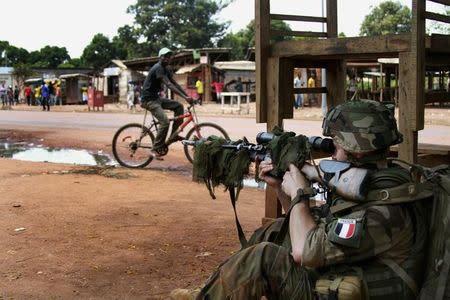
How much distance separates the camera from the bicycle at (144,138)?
9258mm

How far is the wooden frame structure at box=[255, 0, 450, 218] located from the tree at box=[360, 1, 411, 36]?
4219 centimetres

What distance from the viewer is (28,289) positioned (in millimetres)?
3883

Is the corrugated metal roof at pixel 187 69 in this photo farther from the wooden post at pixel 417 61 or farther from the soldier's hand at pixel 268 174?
the soldier's hand at pixel 268 174

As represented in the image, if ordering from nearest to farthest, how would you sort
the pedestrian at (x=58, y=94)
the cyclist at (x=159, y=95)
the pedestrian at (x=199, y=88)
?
the cyclist at (x=159, y=95)
the pedestrian at (x=199, y=88)
the pedestrian at (x=58, y=94)

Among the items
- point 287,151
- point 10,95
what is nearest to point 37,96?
point 10,95

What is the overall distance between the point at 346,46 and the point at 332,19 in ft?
3.91

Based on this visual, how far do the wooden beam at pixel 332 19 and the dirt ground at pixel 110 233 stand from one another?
73.8 inches

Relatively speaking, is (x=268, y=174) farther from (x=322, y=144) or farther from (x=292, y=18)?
(x=292, y=18)

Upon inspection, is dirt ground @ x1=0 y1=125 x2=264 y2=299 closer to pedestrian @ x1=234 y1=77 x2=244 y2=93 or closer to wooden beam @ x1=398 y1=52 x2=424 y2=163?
wooden beam @ x1=398 y1=52 x2=424 y2=163

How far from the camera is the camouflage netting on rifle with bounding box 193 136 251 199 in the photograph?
325 centimetres

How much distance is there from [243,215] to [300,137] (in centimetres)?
333

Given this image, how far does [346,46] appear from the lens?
381 cm

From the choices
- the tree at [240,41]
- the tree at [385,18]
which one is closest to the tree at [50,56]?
the tree at [240,41]

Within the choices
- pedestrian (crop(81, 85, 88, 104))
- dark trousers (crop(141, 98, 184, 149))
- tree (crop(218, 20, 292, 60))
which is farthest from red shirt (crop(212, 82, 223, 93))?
dark trousers (crop(141, 98, 184, 149))
